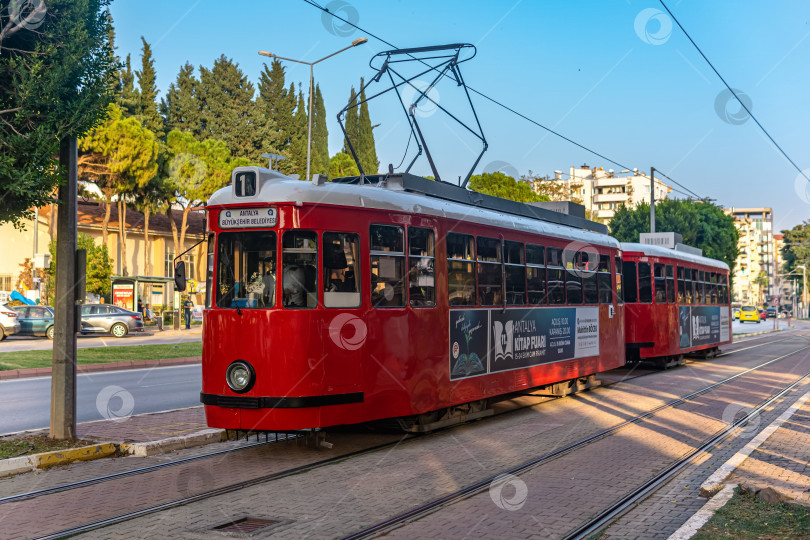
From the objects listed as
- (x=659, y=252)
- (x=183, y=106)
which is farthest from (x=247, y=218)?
(x=183, y=106)

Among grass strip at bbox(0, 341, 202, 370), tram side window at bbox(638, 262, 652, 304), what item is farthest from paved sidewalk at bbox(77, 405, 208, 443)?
tram side window at bbox(638, 262, 652, 304)

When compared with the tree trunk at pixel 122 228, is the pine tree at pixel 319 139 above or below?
above

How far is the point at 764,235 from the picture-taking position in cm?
19062

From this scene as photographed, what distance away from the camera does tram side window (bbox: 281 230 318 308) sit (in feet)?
29.1

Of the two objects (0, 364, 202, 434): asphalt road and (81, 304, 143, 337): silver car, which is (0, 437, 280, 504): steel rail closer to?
(0, 364, 202, 434): asphalt road

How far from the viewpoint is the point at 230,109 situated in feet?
224

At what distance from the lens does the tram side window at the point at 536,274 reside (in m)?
13.0

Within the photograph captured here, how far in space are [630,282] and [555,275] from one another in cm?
746

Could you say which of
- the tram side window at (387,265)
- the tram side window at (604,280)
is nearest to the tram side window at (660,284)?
the tram side window at (604,280)

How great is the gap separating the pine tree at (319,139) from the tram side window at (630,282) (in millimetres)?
46594

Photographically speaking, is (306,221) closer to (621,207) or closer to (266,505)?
(266,505)

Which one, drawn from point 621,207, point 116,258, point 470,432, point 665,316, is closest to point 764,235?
point 621,207

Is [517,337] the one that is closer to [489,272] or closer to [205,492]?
[489,272]

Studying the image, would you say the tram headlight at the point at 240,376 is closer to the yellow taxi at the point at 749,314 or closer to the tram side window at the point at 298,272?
the tram side window at the point at 298,272
